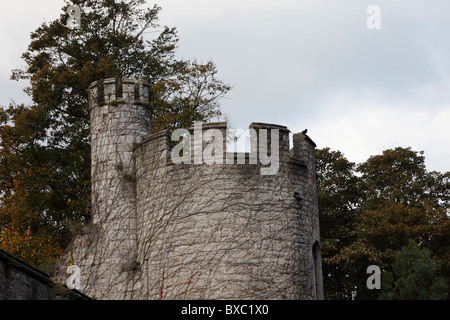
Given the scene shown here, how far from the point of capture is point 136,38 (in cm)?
3002

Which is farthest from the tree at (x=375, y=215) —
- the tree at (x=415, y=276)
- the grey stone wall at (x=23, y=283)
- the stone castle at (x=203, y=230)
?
the grey stone wall at (x=23, y=283)

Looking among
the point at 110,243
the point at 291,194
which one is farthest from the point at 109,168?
the point at 291,194

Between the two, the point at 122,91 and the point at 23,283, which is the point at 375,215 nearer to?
the point at 122,91

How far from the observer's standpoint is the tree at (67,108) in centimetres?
2605

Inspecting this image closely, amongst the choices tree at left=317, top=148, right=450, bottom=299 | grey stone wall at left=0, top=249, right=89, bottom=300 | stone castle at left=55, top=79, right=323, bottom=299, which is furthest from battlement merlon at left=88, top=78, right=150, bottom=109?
tree at left=317, top=148, right=450, bottom=299

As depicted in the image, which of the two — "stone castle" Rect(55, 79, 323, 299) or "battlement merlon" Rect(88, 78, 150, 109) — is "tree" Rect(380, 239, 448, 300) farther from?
"battlement merlon" Rect(88, 78, 150, 109)

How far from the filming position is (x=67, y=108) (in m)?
27.6

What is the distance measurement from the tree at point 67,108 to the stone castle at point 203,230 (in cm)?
724

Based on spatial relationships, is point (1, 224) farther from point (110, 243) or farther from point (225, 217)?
point (225, 217)

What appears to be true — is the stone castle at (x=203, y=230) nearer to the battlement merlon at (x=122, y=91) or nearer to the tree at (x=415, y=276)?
the battlement merlon at (x=122, y=91)

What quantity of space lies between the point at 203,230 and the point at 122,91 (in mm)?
4970

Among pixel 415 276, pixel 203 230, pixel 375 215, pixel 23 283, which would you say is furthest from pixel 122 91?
pixel 375 215

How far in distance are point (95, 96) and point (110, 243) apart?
3.87 meters
